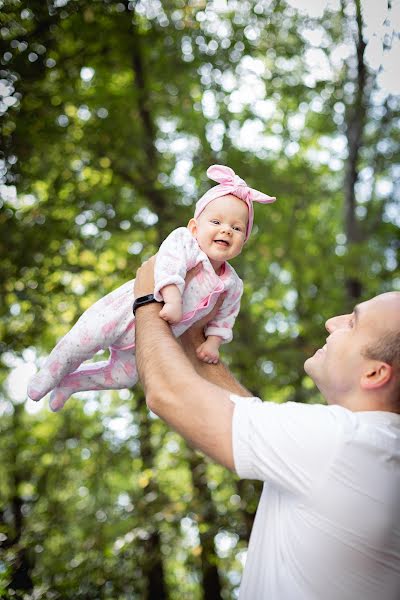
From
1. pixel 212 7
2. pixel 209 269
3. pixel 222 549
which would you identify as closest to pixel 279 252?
→ pixel 212 7

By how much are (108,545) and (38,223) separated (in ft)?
9.45

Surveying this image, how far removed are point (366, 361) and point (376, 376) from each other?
0.05m

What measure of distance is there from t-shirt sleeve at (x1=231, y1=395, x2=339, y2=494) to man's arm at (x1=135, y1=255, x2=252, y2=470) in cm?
4

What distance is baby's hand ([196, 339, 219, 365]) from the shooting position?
2.40m

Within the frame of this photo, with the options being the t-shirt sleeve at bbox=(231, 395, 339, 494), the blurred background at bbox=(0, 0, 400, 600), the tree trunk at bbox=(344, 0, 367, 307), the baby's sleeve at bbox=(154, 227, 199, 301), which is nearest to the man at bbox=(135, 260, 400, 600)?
the t-shirt sleeve at bbox=(231, 395, 339, 494)

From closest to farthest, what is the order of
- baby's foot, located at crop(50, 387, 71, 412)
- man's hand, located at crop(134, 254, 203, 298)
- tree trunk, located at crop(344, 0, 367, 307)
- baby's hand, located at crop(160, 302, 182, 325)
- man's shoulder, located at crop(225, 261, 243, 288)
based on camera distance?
baby's hand, located at crop(160, 302, 182, 325), man's hand, located at crop(134, 254, 203, 298), man's shoulder, located at crop(225, 261, 243, 288), baby's foot, located at crop(50, 387, 71, 412), tree trunk, located at crop(344, 0, 367, 307)

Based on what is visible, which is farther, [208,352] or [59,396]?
[59,396]

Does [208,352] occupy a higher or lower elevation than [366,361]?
lower

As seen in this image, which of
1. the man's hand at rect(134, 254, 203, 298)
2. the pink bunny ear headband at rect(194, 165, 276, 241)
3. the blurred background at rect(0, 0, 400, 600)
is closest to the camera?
the man's hand at rect(134, 254, 203, 298)

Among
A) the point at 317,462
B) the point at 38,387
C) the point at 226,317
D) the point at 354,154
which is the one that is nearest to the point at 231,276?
the point at 226,317

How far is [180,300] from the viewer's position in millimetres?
2074

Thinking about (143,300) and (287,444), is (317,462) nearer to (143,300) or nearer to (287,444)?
(287,444)

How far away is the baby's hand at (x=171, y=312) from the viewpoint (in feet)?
6.65

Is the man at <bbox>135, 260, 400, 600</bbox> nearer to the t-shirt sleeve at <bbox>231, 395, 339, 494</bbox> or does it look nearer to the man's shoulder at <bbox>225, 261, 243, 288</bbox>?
the t-shirt sleeve at <bbox>231, 395, 339, 494</bbox>
